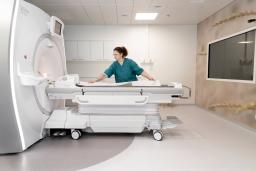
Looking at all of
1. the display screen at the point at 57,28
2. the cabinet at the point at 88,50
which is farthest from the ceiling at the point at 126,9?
the display screen at the point at 57,28

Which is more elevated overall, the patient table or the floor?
the patient table

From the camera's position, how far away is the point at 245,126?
384 centimetres

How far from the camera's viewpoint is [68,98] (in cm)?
309

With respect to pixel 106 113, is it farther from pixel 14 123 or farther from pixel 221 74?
pixel 221 74

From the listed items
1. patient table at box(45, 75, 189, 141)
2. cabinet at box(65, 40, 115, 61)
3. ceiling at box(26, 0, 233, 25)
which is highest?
ceiling at box(26, 0, 233, 25)

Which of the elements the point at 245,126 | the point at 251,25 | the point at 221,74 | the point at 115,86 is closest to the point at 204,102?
the point at 221,74

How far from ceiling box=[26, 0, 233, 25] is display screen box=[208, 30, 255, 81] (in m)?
0.86

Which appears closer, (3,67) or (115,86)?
(3,67)

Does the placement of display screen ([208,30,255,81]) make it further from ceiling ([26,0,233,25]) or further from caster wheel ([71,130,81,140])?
caster wheel ([71,130,81,140])

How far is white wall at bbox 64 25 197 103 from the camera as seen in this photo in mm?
6609

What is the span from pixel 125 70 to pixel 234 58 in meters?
2.10

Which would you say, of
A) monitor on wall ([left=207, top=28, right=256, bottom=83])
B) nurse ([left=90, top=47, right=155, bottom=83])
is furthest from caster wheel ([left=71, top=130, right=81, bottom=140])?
monitor on wall ([left=207, top=28, right=256, bottom=83])

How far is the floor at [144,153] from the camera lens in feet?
7.29

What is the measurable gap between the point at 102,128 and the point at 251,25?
9.68 feet
